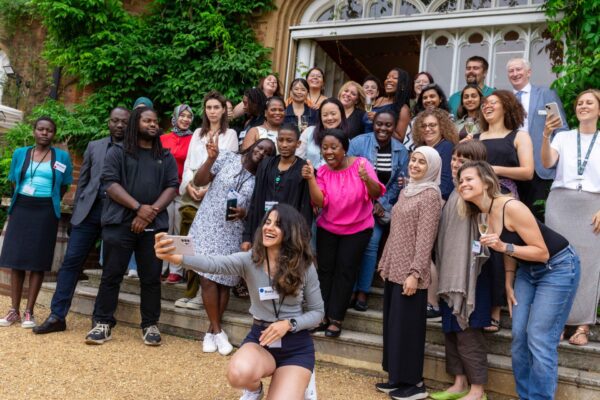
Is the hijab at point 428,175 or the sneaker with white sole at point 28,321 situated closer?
the hijab at point 428,175

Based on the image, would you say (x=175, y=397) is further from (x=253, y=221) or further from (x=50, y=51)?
(x=50, y=51)

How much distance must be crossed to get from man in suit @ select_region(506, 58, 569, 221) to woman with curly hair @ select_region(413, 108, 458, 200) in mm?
652

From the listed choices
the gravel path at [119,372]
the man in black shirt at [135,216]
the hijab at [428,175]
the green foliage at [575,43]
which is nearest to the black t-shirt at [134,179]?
the man in black shirt at [135,216]

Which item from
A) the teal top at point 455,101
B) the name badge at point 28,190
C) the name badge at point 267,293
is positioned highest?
the teal top at point 455,101

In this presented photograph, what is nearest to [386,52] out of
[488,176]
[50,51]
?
[50,51]

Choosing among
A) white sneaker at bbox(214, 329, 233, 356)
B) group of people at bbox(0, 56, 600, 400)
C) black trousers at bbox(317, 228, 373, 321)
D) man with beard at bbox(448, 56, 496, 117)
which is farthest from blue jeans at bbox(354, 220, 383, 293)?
man with beard at bbox(448, 56, 496, 117)

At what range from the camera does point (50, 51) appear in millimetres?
8719

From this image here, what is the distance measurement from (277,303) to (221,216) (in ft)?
5.88

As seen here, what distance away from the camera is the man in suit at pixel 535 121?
4.89 m

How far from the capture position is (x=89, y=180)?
5.66 metres

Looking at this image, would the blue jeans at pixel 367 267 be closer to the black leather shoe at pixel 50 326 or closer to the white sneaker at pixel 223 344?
the white sneaker at pixel 223 344

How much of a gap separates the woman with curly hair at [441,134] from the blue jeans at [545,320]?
4.68 ft

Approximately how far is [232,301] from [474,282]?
255 cm

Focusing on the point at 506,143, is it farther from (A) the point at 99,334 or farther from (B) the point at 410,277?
(A) the point at 99,334
